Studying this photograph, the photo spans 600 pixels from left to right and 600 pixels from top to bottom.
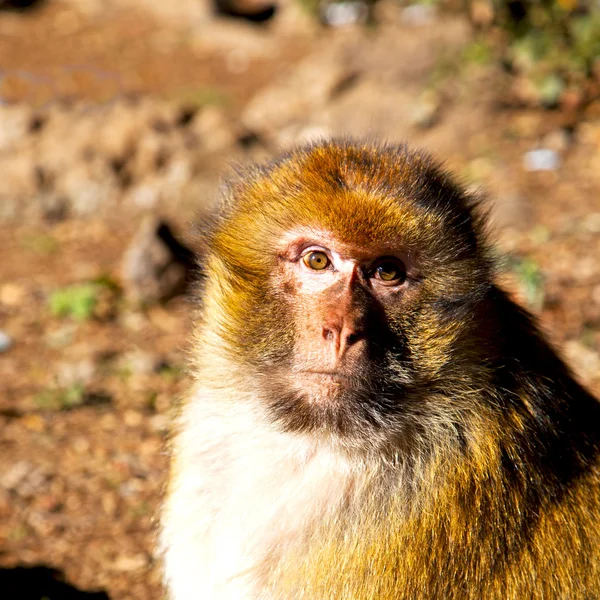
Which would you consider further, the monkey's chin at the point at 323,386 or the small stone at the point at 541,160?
the small stone at the point at 541,160

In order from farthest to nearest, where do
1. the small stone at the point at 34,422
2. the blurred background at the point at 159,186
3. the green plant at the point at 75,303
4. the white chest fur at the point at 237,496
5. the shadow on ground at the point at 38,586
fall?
the green plant at the point at 75,303 < the small stone at the point at 34,422 < the blurred background at the point at 159,186 < the shadow on ground at the point at 38,586 < the white chest fur at the point at 237,496

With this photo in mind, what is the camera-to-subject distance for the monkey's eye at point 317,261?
2463 millimetres

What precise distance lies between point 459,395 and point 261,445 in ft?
1.88

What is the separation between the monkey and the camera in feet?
7.98

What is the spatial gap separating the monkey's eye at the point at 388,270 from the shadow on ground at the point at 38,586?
6.06 ft

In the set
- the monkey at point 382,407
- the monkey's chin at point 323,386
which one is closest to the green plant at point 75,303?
the monkey at point 382,407

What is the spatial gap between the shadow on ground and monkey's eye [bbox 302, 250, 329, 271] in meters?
1.77

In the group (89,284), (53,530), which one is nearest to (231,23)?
(89,284)

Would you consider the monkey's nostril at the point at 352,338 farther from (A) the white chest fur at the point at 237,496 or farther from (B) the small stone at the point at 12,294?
(B) the small stone at the point at 12,294

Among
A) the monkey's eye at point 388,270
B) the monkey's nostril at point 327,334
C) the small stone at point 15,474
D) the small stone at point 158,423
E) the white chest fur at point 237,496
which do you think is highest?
the monkey's eye at point 388,270

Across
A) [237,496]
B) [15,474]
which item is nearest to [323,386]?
[237,496]

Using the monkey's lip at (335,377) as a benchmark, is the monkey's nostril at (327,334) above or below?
above

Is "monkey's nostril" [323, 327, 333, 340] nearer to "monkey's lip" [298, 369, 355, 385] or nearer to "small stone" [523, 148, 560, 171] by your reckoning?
"monkey's lip" [298, 369, 355, 385]

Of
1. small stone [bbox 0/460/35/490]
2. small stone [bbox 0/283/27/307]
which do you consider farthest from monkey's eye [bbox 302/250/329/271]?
small stone [bbox 0/283/27/307]
